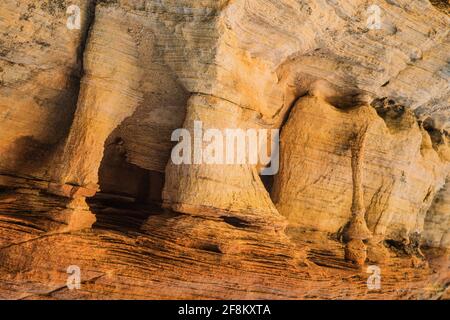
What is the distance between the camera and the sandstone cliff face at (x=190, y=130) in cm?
520

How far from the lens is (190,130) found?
19.1 ft

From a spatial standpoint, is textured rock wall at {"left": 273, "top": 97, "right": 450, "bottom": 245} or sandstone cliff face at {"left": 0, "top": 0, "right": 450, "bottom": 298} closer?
sandstone cliff face at {"left": 0, "top": 0, "right": 450, "bottom": 298}

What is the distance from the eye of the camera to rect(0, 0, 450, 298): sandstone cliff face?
5.20 meters

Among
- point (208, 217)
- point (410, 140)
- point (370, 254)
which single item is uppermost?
point (410, 140)

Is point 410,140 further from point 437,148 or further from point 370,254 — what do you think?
point 370,254

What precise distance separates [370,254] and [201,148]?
4011 millimetres

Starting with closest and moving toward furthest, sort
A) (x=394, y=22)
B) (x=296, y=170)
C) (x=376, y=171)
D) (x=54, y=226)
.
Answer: (x=54, y=226) → (x=394, y=22) → (x=296, y=170) → (x=376, y=171)

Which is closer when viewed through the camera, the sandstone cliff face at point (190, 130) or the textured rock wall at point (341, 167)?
the sandstone cliff face at point (190, 130)

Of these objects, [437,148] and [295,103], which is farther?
[437,148]

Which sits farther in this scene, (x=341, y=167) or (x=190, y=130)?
(x=341, y=167)

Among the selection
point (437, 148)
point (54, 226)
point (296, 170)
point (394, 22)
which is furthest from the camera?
point (437, 148)

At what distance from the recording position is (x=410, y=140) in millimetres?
8391

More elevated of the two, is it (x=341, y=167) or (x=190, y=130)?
(x=190, y=130)

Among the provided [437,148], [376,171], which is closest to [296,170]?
[376,171]
